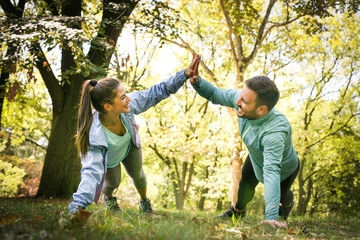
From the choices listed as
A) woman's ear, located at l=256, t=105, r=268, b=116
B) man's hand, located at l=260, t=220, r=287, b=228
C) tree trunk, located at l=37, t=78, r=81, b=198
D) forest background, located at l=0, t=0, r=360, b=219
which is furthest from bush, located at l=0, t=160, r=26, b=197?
man's hand, located at l=260, t=220, r=287, b=228

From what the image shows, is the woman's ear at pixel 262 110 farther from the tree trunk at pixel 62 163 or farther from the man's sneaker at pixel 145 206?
the tree trunk at pixel 62 163

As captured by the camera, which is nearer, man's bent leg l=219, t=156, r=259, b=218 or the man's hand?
the man's hand

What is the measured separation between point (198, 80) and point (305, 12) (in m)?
6.18

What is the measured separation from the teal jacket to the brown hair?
1131 millimetres

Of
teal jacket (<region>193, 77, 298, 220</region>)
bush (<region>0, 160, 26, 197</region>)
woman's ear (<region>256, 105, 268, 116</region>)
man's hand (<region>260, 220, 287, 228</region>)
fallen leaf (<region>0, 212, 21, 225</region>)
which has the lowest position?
bush (<region>0, 160, 26, 197</region>)

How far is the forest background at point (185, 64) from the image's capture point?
6238mm

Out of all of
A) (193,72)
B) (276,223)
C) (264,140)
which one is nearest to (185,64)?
(193,72)

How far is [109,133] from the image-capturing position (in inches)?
134

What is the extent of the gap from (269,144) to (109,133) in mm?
1823

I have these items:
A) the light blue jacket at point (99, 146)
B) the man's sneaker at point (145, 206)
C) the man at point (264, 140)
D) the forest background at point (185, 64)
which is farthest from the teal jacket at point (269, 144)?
the forest background at point (185, 64)

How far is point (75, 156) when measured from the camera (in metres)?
6.92

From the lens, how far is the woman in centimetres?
304

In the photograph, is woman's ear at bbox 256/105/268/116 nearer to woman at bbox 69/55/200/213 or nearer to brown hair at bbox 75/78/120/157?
woman at bbox 69/55/200/213

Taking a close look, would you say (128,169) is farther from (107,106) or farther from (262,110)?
(262,110)
